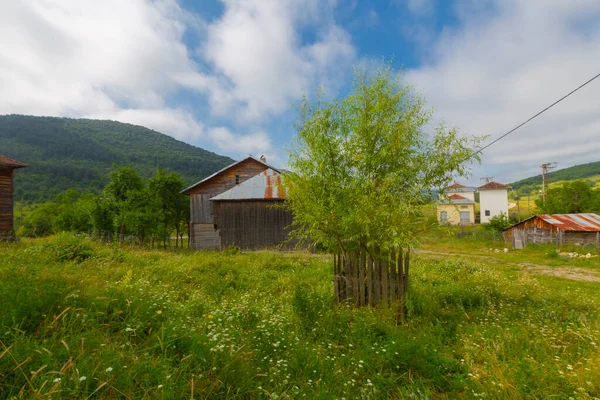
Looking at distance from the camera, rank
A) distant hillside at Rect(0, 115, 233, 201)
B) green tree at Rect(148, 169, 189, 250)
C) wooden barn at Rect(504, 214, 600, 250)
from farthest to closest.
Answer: distant hillside at Rect(0, 115, 233, 201) < green tree at Rect(148, 169, 189, 250) < wooden barn at Rect(504, 214, 600, 250)

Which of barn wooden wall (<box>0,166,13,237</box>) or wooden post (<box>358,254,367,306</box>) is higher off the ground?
barn wooden wall (<box>0,166,13,237</box>)

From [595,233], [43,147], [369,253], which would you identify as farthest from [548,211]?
[43,147]

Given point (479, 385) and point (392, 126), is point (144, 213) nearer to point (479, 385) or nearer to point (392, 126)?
point (392, 126)

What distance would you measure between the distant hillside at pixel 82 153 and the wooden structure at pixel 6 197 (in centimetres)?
6771

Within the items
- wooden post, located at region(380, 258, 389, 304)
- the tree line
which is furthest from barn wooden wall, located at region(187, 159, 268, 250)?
wooden post, located at region(380, 258, 389, 304)

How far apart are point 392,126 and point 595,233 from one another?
24.8m

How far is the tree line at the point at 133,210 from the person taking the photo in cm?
2589

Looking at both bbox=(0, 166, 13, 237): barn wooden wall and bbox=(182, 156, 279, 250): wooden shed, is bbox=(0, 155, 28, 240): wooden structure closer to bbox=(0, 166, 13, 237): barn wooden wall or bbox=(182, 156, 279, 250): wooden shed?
bbox=(0, 166, 13, 237): barn wooden wall

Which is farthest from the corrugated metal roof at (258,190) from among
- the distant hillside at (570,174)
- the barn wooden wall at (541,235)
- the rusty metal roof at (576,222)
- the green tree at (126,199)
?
the distant hillside at (570,174)

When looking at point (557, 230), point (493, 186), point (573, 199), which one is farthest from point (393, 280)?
point (493, 186)

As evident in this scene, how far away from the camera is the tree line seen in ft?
84.9

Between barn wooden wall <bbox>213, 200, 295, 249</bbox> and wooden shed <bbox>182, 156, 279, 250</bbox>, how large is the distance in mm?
6789

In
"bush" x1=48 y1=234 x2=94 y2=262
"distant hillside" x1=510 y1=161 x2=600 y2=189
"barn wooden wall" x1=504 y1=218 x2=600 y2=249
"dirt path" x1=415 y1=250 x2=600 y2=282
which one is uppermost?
"distant hillside" x1=510 y1=161 x2=600 y2=189

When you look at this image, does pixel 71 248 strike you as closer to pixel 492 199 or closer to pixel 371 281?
pixel 371 281
